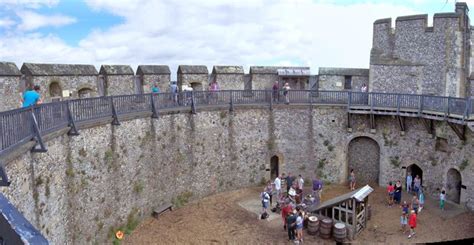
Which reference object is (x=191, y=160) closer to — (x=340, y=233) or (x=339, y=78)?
(x=340, y=233)

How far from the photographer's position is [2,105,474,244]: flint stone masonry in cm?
1113

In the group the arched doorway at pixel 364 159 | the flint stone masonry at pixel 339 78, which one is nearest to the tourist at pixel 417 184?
the arched doorway at pixel 364 159

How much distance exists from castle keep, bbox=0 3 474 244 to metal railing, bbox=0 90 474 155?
5 centimetres

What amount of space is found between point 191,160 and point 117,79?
4.87m

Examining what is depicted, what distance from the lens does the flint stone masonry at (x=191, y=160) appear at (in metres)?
11.1

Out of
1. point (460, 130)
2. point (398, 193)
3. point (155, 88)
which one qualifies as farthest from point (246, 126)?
point (460, 130)

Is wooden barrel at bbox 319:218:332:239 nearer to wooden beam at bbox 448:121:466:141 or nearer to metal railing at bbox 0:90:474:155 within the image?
metal railing at bbox 0:90:474:155

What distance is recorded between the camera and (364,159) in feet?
68.7

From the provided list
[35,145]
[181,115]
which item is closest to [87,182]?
[35,145]

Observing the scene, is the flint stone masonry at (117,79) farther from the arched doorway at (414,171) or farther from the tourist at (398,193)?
the arched doorway at (414,171)

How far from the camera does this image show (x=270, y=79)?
71.8 feet

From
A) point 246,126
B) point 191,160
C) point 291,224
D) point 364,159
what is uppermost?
point 246,126

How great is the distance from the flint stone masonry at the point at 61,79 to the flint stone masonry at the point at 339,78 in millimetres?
11889

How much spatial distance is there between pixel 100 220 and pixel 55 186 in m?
3.07
